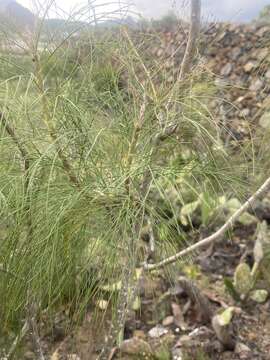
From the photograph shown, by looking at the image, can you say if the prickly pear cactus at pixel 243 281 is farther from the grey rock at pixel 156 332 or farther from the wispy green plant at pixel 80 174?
the wispy green plant at pixel 80 174

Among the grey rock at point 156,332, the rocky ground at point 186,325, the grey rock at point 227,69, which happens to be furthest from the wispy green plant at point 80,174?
the grey rock at point 227,69

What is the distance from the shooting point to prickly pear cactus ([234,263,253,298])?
7.39ft

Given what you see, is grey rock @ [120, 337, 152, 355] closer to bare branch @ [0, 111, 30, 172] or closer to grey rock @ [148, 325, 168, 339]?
grey rock @ [148, 325, 168, 339]

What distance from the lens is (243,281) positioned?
226cm

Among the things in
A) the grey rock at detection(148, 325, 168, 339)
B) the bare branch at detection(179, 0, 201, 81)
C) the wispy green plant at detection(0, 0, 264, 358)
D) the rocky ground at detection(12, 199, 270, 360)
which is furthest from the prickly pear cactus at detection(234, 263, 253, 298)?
the bare branch at detection(179, 0, 201, 81)

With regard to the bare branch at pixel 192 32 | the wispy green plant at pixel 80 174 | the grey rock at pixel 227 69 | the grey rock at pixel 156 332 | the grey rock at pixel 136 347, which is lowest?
the grey rock at pixel 156 332

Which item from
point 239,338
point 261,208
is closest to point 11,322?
point 239,338

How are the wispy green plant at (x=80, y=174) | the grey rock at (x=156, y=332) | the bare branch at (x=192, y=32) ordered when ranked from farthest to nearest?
the grey rock at (x=156, y=332) → the bare branch at (x=192, y=32) → the wispy green plant at (x=80, y=174)

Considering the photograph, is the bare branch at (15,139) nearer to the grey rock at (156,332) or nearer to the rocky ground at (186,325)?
the rocky ground at (186,325)

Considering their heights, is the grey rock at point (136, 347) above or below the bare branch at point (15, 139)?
below

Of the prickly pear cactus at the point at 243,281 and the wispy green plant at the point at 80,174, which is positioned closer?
the wispy green plant at the point at 80,174

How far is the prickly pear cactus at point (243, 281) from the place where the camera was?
225 cm

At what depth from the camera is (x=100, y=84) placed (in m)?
1.28

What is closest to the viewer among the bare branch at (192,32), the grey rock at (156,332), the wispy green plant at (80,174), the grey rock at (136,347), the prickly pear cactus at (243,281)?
the wispy green plant at (80,174)
